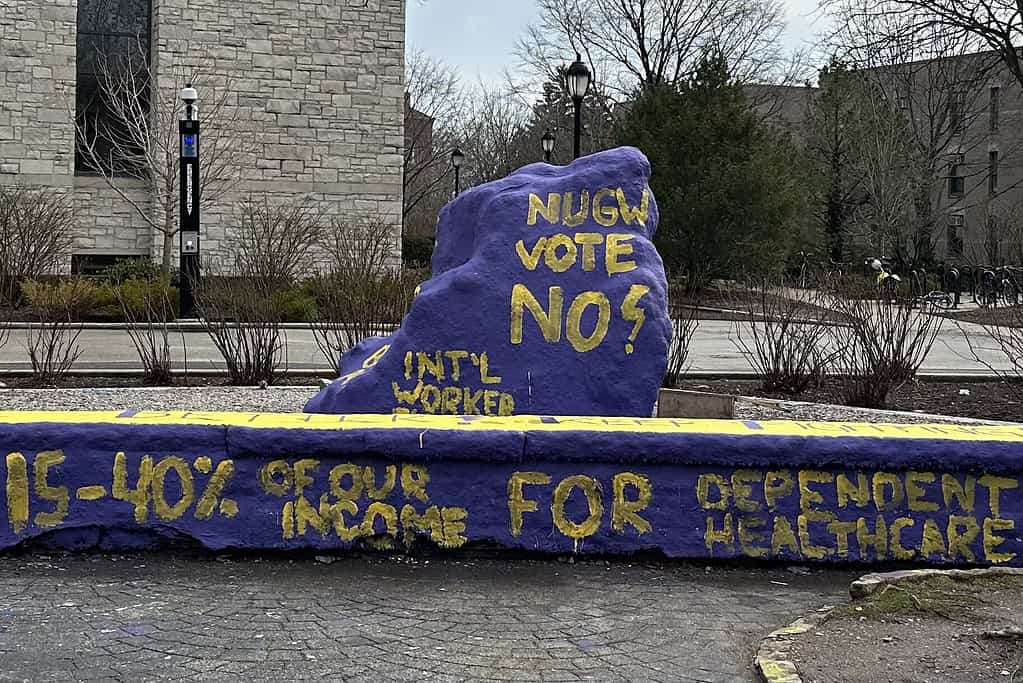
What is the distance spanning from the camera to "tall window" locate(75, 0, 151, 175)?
3009 cm

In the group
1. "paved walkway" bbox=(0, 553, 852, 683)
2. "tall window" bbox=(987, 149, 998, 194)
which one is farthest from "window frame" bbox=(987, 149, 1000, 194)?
"paved walkway" bbox=(0, 553, 852, 683)

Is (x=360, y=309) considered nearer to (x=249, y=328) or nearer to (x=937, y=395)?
(x=249, y=328)

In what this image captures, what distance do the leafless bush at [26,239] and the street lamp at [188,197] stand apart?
2973 millimetres

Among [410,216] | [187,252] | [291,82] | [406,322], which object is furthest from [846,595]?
[410,216]

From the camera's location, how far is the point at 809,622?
519cm

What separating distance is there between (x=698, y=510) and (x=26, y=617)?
124 inches

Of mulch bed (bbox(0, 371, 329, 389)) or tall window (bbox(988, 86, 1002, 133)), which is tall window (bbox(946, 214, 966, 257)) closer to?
tall window (bbox(988, 86, 1002, 133))

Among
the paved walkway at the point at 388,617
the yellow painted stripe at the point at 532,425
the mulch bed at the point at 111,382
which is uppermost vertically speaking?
the yellow painted stripe at the point at 532,425

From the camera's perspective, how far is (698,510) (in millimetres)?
6207

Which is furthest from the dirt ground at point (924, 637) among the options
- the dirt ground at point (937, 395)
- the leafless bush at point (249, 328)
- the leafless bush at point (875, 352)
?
the leafless bush at point (249, 328)

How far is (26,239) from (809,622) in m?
20.8

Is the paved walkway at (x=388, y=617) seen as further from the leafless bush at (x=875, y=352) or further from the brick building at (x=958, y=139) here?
the brick building at (x=958, y=139)

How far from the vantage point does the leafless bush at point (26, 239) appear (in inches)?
895

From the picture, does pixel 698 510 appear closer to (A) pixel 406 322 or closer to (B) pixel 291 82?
(A) pixel 406 322
